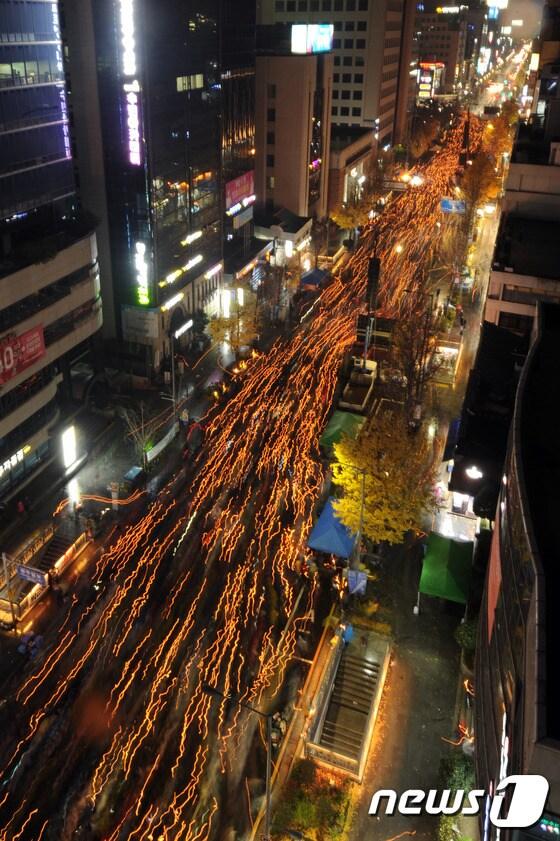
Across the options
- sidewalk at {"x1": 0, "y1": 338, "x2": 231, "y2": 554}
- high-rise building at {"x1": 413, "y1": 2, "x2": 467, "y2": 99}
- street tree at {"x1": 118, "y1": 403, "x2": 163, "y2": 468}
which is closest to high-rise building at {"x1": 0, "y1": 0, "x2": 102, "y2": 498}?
sidewalk at {"x1": 0, "y1": 338, "x2": 231, "y2": 554}

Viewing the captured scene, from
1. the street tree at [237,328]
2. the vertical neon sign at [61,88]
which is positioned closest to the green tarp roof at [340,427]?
the street tree at [237,328]

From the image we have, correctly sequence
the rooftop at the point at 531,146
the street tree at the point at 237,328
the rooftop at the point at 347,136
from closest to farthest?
the rooftop at the point at 531,146, the street tree at the point at 237,328, the rooftop at the point at 347,136

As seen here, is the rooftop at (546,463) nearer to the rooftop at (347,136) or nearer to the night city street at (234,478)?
the night city street at (234,478)

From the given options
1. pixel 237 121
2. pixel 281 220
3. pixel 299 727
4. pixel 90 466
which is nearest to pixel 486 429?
pixel 299 727

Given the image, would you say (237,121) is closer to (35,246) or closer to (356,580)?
(35,246)

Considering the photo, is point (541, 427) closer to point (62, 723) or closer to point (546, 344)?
point (546, 344)
